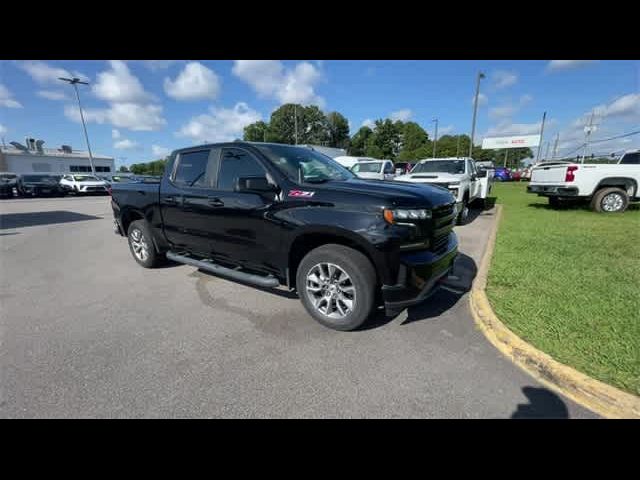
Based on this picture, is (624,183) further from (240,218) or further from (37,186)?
(37,186)

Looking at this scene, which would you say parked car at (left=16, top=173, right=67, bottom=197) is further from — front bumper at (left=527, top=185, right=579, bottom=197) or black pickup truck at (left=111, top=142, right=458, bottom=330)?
front bumper at (left=527, top=185, right=579, bottom=197)

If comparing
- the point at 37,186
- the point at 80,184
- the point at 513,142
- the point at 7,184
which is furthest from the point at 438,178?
the point at 513,142

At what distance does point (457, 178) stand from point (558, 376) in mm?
6717

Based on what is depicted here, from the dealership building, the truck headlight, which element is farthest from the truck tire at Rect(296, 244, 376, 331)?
the dealership building

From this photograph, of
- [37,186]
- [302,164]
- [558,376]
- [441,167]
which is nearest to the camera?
[558,376]

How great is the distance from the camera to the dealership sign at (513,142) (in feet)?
180

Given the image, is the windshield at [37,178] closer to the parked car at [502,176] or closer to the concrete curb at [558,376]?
Answer: the concrete curb at [558,376]

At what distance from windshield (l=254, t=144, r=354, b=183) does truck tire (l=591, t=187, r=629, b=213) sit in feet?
31.8

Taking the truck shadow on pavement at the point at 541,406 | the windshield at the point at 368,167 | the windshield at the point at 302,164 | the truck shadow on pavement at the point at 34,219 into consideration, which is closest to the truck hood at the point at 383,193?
the windshield at the point at 302,164

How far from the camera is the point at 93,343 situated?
121 inches

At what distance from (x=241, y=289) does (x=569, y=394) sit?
3.64 metres

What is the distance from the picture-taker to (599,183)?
9156 mm

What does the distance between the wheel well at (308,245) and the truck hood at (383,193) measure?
1.30ft
